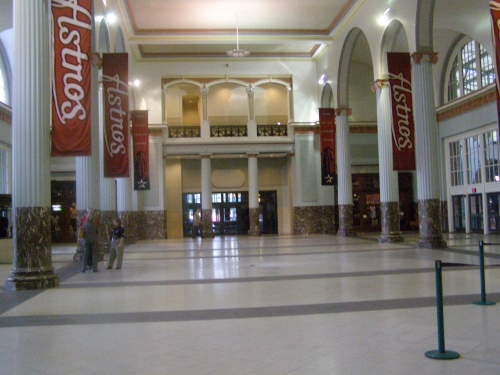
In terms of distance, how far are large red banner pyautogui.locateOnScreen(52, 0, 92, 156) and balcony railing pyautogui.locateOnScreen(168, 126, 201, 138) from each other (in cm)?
1768

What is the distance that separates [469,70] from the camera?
23594 mm

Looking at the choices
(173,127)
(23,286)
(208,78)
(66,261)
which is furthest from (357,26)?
(23,286)

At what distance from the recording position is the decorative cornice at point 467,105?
854 inches

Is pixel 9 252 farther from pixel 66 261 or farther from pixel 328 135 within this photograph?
pixel 328 135

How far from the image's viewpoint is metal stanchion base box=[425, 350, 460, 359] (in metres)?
4.77

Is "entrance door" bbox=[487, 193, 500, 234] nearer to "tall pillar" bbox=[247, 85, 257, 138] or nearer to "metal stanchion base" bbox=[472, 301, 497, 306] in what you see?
"tall pillar" bbox=[247, 85, 257, 138]

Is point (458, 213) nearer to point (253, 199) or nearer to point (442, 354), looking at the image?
point (253, 199)

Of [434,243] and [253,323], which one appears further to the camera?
[434,243]

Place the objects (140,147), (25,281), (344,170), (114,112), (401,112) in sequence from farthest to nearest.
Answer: (344,170) < (140,147) < (401,112) < (114,112) < (25,281)

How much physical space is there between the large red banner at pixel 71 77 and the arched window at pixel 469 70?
57.3 feet

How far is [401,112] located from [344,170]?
7252 mm

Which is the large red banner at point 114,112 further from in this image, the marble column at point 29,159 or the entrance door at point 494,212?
the entrance door at point 494,212

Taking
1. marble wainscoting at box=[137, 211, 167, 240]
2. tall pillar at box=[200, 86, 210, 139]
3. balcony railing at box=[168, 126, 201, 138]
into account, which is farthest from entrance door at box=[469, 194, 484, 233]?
marble wainscoting at box=[137, 211, 167, 240]

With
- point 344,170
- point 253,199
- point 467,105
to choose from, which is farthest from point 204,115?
point 467,105
